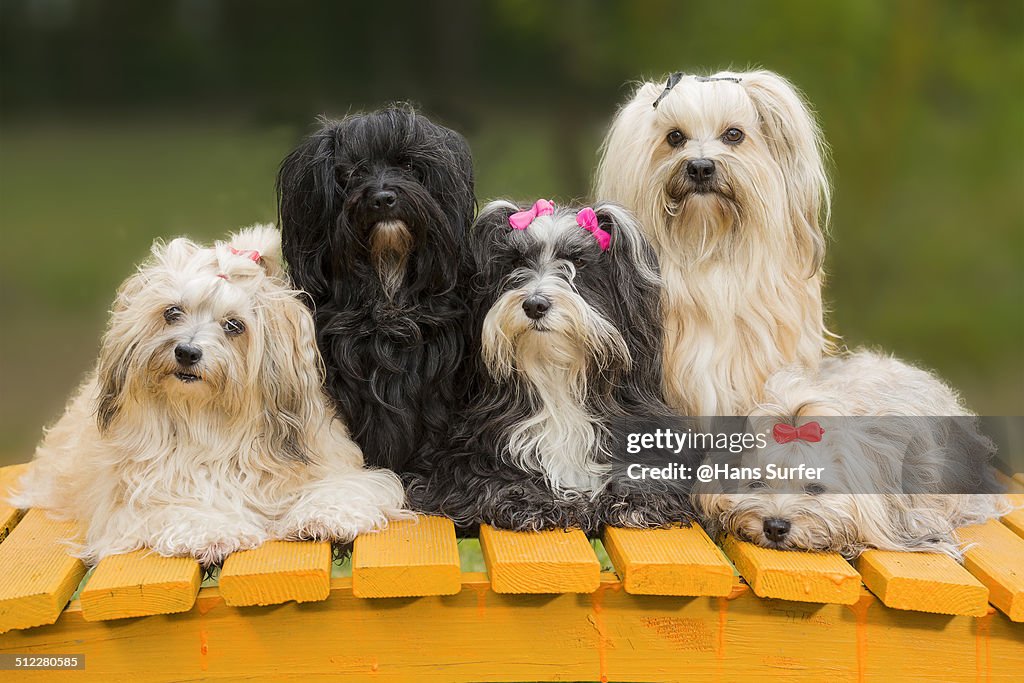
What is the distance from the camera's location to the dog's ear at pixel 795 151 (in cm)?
353

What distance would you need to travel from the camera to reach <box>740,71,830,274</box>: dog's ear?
3525 millimetres

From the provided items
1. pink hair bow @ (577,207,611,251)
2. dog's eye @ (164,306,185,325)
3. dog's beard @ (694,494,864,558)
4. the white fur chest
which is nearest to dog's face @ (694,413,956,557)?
dog's beard @ (694,494,864,558)

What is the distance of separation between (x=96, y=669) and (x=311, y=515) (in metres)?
0.67

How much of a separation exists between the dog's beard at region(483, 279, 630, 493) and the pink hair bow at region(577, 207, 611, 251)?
196 mm

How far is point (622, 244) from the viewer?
3.29 m

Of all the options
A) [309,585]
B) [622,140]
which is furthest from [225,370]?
[622,140]

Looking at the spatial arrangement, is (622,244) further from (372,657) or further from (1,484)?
(1,484)

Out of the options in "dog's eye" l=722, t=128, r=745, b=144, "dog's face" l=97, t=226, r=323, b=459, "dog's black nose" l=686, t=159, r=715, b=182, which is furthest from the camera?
"dog's eye" l=722, t=128, r=745, b=144

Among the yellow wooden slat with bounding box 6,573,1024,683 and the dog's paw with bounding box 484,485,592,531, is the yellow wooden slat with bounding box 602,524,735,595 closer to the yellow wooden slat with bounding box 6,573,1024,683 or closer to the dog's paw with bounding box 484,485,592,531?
the yellow wooden slat with bounding box 6,573,1024,683

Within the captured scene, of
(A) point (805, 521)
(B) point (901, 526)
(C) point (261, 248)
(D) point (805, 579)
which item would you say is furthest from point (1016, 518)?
(C) point (261, 248)

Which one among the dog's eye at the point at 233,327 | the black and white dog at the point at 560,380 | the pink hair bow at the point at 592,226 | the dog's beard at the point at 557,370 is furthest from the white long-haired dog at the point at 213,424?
the pink hair bow at the point at 592,226

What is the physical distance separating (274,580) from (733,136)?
1.88 meters

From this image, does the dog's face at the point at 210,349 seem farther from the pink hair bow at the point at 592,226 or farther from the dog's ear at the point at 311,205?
the pink hair bow at the point at 592,226

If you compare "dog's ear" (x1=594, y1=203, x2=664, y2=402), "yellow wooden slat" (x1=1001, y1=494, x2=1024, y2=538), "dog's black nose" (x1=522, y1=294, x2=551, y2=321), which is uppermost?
"dog's ear" (x1=594, y1=203, x2=664, y2=402)
